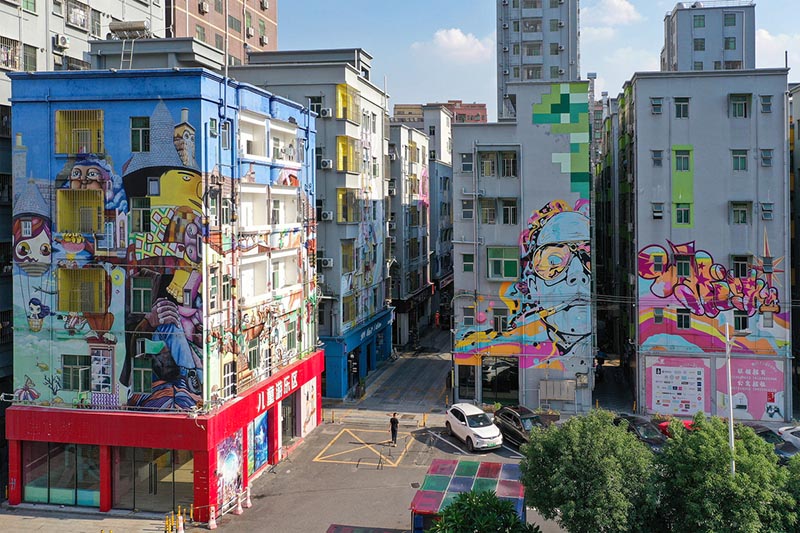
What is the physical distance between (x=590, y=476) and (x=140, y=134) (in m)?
17.0

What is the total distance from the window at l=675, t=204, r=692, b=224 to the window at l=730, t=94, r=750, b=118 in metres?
4.60

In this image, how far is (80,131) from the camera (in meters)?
24.0

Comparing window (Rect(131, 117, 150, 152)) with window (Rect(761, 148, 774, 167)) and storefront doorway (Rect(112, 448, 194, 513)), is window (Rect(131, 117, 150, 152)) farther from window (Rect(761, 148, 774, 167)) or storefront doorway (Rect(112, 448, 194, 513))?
window (Rect(761, 148, 774, 167))

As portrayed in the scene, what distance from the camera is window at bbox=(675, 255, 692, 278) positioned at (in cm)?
3397

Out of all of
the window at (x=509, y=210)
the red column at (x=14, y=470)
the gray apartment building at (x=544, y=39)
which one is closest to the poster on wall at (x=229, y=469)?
the red column at (x=14, y=470)

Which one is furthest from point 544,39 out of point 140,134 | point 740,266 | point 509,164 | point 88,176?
point 88,176

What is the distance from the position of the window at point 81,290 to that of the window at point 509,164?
19213 millimetres

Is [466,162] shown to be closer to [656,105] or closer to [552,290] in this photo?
[552,290]

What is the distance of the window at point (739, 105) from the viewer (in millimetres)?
33688

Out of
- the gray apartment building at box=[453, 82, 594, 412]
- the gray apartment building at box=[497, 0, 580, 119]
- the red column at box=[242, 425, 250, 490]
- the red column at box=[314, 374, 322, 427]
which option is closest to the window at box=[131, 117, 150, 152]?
the red column at box=[242, 425, 250, 490]

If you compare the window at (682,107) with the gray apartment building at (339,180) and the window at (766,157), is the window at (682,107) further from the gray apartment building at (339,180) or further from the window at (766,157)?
the gray apartment building at (339,180)

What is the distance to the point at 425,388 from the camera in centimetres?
4062

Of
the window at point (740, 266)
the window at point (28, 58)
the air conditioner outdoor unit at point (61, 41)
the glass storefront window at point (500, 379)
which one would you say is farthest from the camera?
the glass storefront window at point (500, 379)

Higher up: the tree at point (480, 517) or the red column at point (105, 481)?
the tree at point (480, 517)
